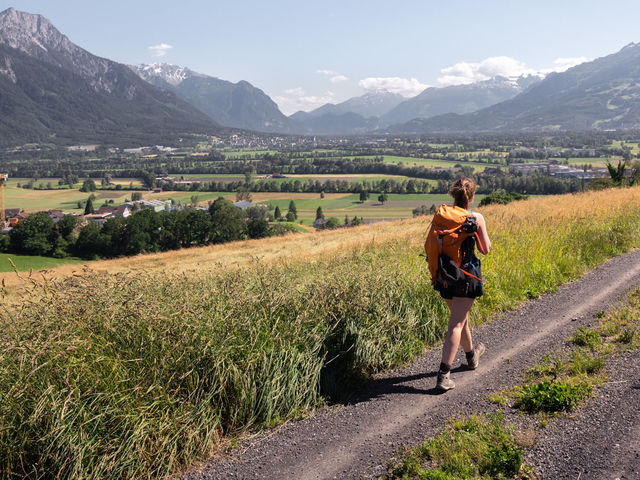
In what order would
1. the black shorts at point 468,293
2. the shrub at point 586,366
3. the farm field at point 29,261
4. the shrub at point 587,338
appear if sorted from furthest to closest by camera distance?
the farm field at point 29,261
the shrub at point 587,338
the black shorts at point 468,293
the shrub at point 586,366

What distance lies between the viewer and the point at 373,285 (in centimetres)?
653

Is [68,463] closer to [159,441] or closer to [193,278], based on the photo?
[159,441]

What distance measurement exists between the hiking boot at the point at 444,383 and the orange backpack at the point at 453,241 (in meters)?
0.95

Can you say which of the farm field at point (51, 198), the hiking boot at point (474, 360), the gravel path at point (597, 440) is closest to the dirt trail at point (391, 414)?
the hiking boot at point (474, 360)

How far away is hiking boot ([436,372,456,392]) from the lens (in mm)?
4963

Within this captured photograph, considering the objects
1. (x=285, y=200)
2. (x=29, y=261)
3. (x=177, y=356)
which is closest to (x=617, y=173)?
(x=177, y=356)

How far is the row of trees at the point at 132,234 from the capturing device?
56500mm

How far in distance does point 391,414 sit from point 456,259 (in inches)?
68.1

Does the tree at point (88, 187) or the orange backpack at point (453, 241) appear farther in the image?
the tree at point (88, 187)

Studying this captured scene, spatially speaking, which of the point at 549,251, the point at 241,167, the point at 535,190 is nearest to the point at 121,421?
the point at 549,251

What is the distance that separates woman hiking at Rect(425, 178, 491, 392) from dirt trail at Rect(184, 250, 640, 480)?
0.42 metres

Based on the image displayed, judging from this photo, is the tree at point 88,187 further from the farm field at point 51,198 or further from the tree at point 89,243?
the tree at point 89,243

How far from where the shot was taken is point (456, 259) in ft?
16.4

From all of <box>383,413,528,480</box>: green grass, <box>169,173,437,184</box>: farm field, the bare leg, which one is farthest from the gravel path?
<box>169,173,437,184</box>: farm field
